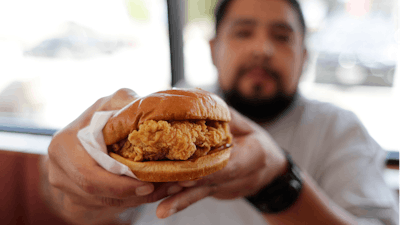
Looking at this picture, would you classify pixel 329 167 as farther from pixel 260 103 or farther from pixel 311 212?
pixel 260 103

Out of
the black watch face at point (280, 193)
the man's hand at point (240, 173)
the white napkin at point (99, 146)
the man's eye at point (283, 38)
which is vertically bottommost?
the black watch face at point (280, 193)

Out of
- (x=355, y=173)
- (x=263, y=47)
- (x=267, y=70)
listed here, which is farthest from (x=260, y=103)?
(x=355, y=173)

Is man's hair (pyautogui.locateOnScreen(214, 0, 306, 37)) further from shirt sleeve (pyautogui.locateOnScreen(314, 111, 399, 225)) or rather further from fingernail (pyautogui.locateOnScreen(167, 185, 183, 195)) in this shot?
fingernail (pyautogui.locateOnScreen(167, 185, 183, 195))

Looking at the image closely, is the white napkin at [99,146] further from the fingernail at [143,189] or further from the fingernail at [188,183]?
the fingernail at [188,183]

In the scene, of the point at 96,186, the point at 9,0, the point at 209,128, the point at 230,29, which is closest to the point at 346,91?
the point at 230,29

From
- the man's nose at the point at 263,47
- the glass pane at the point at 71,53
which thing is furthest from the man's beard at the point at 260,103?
the glass pane at the point at 71,53

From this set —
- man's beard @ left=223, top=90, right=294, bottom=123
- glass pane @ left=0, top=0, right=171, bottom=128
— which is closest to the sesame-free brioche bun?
glass pane @ left=0, top=0, right=171, bottom=128
